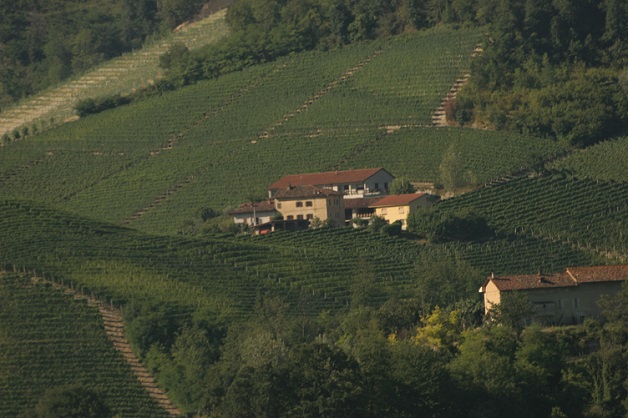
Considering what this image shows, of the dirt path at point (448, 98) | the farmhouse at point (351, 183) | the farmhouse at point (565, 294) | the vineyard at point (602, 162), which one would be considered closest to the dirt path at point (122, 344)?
the farmhouse at point (565, 294)

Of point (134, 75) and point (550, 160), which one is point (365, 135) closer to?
point (550, 160)

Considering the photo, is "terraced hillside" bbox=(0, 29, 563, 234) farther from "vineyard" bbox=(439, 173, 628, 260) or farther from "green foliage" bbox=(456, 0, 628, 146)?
"vineyard" bbox=(439, 173, 628, 260)

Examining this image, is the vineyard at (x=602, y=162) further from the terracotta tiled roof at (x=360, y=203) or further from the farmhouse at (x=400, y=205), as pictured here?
the terracotta tiled roof at (x=360, y=203)

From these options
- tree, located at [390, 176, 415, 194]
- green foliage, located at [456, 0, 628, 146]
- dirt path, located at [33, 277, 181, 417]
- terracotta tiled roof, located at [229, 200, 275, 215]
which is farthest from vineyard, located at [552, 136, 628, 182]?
dirt path, located at [33, 277, 181, 417]

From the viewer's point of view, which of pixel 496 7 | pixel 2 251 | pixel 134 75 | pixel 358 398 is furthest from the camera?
pixel 134 75

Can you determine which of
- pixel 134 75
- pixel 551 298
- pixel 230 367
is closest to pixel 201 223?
pixel 230 367

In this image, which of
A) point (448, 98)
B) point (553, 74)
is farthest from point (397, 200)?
point (553, 74)
